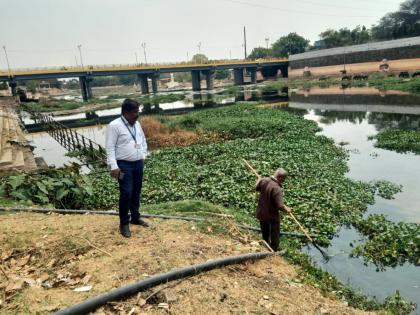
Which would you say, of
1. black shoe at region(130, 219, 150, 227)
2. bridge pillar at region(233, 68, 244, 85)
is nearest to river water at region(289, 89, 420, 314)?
black shoe at region(130, 219, 150, 227)

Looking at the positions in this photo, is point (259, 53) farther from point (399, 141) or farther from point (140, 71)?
point (399, 141)

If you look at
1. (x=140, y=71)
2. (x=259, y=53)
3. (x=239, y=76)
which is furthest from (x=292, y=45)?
(x=140, y=71)

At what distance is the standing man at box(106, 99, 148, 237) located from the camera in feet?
18.4

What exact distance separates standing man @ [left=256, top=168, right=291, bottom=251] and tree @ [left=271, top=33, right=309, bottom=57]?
107 m

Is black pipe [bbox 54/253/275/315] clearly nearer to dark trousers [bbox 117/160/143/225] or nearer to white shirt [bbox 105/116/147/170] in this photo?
dark trousers [bbox 117/160/143/225]

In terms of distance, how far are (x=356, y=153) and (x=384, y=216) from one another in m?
8.63

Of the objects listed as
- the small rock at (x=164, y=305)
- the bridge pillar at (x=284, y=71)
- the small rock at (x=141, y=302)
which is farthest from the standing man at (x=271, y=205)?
the bridge pillar at (x=284, y=71)

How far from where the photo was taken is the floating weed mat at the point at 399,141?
17.5 metres

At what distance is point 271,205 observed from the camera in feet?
22.1

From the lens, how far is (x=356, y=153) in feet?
58.6

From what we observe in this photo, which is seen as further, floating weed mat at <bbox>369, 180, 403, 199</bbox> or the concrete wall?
the concrete wall

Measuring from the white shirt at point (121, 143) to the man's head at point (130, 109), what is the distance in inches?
4.3

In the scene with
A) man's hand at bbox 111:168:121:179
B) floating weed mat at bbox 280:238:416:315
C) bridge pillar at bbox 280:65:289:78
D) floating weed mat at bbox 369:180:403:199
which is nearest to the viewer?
man's hand at bbox 111:168:121:179

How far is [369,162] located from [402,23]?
290 ft
